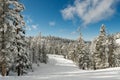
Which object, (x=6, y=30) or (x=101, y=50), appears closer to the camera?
(x=6, y=30)

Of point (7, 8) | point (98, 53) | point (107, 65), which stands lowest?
point (107, 65)

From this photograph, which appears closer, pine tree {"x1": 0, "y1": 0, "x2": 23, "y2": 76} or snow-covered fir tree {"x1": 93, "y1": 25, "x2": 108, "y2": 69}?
pine tree {"x1": 0, "y1": 0, "x2": 23, "y2": 76}

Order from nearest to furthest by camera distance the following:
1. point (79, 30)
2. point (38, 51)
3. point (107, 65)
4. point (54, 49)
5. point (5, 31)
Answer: point (5, 31)
point (107, 65)
point (79, 30)
point (38, 51)
point (54, 49)

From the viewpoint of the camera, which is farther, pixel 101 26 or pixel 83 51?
pixel 83 51

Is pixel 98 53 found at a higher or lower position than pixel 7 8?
lower

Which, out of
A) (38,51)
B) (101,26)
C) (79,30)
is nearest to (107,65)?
(101,26)

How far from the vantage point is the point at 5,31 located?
864 inches

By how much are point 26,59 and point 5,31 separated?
12383mm

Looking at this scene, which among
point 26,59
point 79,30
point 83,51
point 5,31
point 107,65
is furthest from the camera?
point 79,30

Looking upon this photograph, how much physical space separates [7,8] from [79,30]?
4422 centimetres

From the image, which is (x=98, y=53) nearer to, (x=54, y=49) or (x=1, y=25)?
(x=1, y=25)

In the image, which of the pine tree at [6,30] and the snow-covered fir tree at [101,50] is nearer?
the pine tree at [6,30]

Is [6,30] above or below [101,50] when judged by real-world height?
above

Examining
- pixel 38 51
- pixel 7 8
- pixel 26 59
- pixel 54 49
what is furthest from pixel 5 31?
pixel 54 49
